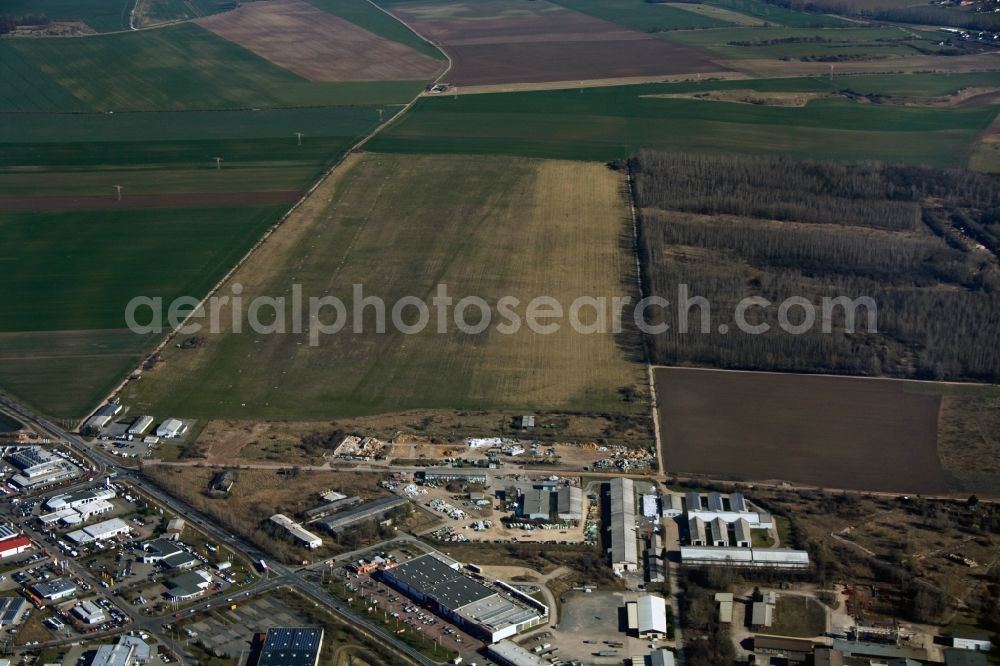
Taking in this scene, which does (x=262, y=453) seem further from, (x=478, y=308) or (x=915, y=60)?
(x=915, y=60)

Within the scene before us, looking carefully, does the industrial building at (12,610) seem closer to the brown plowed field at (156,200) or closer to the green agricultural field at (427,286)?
the green agricultural field at (427,286)

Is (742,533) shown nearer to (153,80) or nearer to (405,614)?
(405,614)

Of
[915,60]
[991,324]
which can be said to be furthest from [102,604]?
[915,60]

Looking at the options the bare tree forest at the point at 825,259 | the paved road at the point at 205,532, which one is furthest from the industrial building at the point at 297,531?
the bare tree forest at the point at 825,259

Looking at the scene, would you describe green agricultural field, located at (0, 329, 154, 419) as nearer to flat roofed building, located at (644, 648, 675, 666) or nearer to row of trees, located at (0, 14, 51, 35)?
flat roofed building, located at (644, 648, 675, 666)

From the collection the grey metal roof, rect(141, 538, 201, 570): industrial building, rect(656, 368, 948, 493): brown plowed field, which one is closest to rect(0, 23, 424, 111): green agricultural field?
rect(656, 368, 948, 493): brown plowed field

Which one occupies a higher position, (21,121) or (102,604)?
(21,121)
